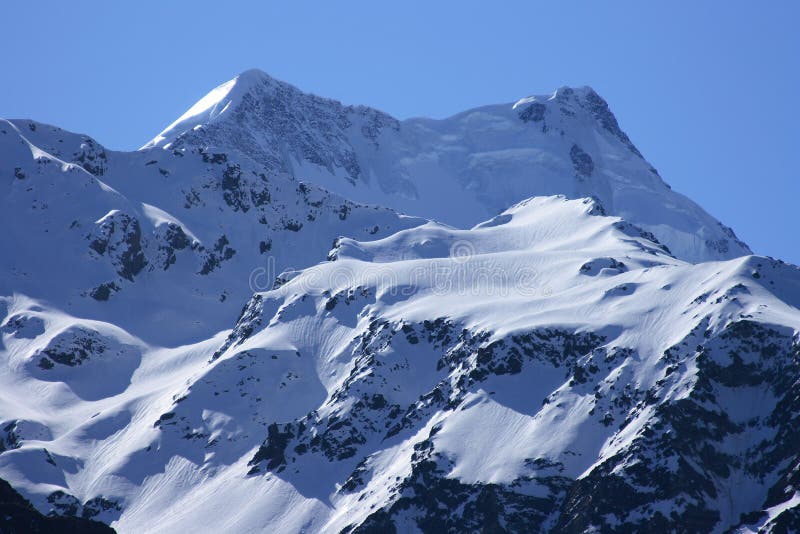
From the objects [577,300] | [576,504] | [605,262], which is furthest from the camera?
[605,262]

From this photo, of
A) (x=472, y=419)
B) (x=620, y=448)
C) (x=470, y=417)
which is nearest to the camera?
(x=620, y=448)

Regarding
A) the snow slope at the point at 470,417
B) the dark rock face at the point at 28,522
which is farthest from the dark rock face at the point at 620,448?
Answer: the dark rock face at the point at 28,522

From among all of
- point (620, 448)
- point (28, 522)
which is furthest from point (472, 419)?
point (28, 522)

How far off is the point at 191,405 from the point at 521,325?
43013 mm

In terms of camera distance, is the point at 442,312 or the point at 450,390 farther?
the point at 442,312

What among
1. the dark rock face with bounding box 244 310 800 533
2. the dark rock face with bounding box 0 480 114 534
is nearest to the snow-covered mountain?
the dark rock face with bounding box 244 310 800 533

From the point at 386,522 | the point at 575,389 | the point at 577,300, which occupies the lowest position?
the point at 386,522

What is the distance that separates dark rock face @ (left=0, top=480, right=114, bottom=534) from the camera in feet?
309

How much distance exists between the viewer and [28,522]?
95.8 meters

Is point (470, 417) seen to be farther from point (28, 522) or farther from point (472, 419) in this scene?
point (28, 522)

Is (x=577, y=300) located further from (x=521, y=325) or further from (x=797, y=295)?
(x=797, y=295)

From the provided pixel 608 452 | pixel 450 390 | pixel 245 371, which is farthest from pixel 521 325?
pixel 245 371

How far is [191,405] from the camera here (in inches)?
7318

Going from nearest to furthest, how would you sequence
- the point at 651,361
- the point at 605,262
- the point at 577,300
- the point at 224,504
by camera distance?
the point at 651,361 → the point at 224,504 → the point at 577,300 → the point at 605,262
